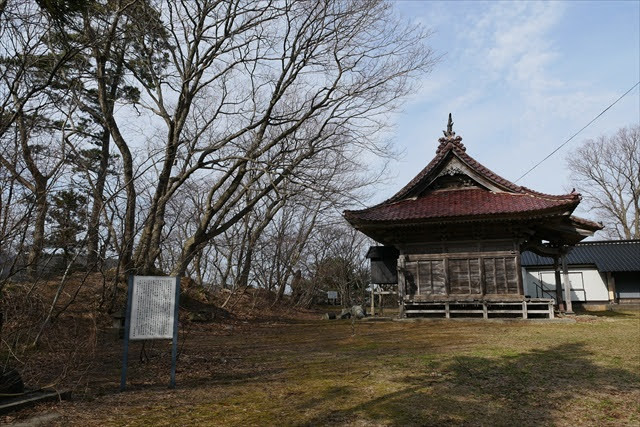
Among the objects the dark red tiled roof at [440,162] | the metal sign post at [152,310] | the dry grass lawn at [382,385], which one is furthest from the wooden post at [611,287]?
the metal sign post at [152,310]

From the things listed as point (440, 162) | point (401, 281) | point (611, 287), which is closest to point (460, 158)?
point (440, 162)

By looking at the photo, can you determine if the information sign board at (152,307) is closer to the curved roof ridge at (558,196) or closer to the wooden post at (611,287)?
the curved roof ridge at (558,196)

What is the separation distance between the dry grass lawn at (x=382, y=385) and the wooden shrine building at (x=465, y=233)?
501 cm

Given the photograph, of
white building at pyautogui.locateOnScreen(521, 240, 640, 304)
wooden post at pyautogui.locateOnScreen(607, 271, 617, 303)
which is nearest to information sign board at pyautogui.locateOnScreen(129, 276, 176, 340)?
white building at pyautogui.locateOnScreen(521, 240, 640, 304)

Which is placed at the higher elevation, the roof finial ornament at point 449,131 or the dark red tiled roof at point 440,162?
the roof finial ornament at point 449,131

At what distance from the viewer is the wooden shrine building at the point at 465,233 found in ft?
47.4

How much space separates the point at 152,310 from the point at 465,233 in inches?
494

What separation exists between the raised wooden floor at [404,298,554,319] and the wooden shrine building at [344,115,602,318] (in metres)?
0.04

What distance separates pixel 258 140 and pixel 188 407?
12.4 metres

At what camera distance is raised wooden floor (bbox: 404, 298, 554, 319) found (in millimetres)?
14383

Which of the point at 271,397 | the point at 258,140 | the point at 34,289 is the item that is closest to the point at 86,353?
the point at 34,289

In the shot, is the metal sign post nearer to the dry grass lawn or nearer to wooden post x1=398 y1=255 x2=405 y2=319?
the dry grass lawn

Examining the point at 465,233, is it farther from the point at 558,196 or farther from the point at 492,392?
the point at 492,392

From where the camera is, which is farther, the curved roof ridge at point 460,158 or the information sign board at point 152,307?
the curved roof ridge at point 460,158
